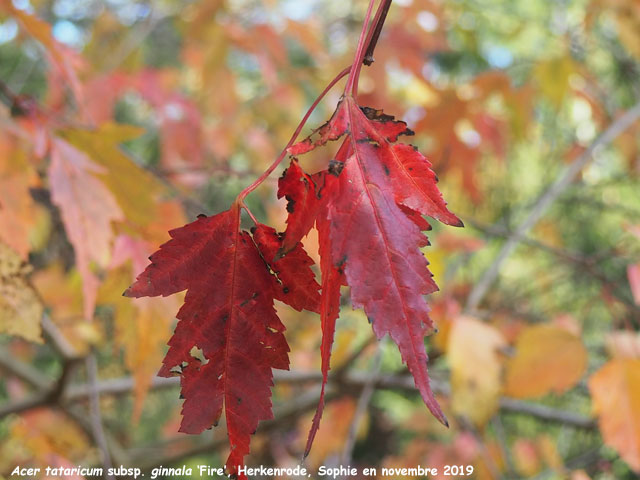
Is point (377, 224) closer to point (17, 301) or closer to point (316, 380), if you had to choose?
point (17, 301)

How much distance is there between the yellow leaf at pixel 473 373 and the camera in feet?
3.20

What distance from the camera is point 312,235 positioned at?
61 centimetres

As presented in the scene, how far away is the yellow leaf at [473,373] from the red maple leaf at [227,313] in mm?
691

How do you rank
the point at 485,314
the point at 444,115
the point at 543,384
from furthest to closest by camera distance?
the point at 444,115
the point at 485,314
the point at 543,384

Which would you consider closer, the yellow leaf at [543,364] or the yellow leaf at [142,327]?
the yellow leaf at [142,327]

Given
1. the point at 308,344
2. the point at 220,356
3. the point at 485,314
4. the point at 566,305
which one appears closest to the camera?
the point at 220,356

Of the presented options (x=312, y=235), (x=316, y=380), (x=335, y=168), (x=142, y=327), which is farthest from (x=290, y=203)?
(x=316, y=380)

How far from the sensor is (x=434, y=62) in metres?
3.19

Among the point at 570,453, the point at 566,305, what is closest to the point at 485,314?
the point at 566,305

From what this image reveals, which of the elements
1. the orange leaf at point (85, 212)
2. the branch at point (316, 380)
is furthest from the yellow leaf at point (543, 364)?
the orange leaf at point (85, 212)

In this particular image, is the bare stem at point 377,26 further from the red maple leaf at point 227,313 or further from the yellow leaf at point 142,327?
the yellow leaf at point 142,327

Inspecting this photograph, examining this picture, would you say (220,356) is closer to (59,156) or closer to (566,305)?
(59,156)

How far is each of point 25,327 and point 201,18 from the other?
1.34 metres

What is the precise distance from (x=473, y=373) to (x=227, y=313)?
72cm
